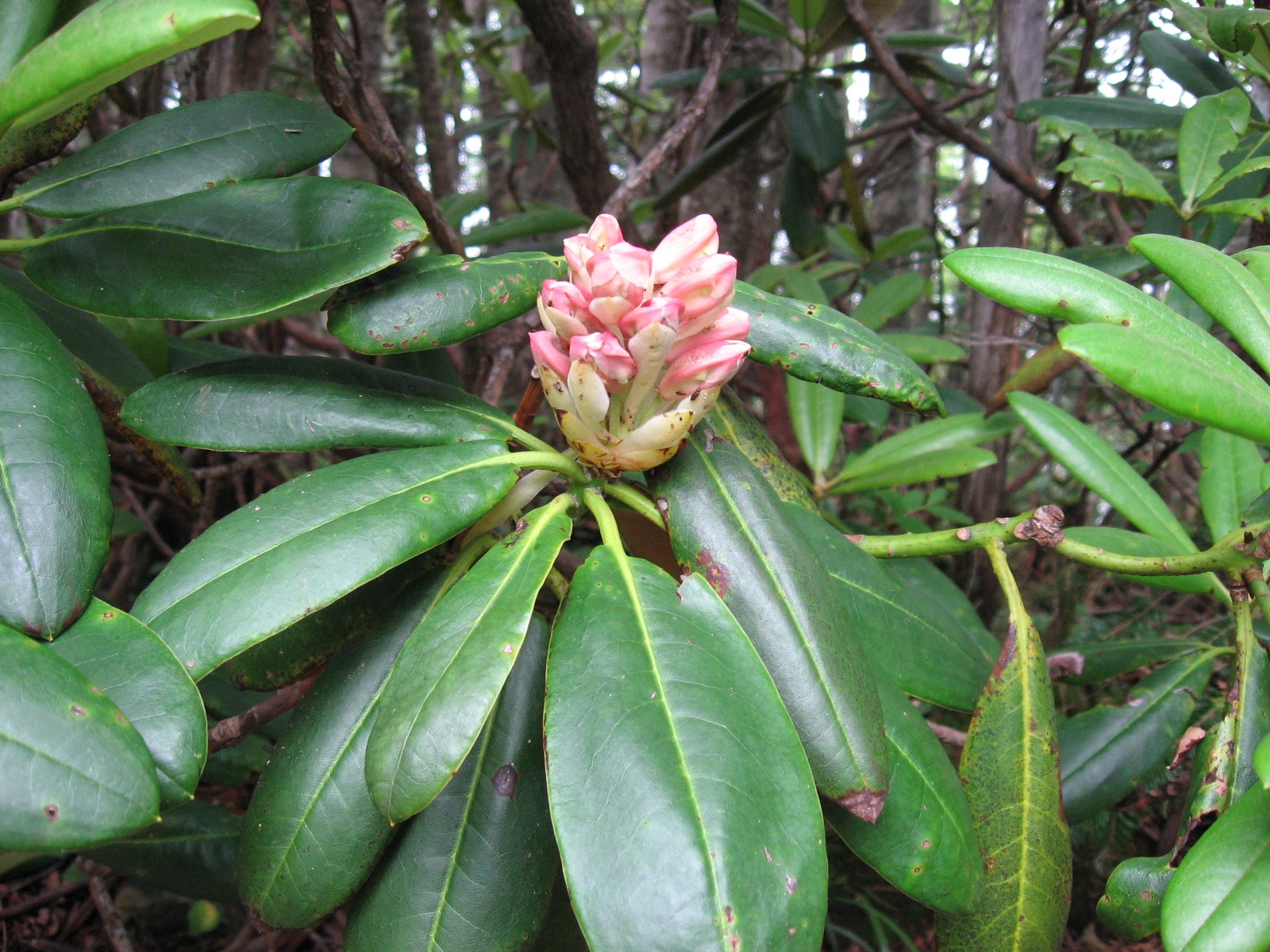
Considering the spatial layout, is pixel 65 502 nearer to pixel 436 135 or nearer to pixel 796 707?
pixel 796 707

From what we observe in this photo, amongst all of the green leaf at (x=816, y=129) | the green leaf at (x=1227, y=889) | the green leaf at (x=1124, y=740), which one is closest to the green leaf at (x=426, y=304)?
the green leaf at (x=1227, y=889)

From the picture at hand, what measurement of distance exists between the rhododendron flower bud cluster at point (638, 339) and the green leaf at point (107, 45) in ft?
0.97

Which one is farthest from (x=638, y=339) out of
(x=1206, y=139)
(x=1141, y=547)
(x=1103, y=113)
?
(x=1103, y=113)

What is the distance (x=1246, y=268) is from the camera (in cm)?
74

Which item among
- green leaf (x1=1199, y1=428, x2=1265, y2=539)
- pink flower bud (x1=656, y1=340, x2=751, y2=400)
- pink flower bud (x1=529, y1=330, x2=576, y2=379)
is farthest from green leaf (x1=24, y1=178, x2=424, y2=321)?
green leaf (x1=1199, y1=428, x2=1265, y2=539)

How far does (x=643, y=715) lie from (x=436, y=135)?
2092mm

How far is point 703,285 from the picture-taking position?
0.67 metres

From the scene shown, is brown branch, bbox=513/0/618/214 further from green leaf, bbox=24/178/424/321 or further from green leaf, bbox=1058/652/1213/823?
green leaf, bbox=1058/652/1213/823

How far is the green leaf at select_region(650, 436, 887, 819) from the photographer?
2.07ft

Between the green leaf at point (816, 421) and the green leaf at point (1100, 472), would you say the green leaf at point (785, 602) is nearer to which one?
the green leaf at point (1100, 472)

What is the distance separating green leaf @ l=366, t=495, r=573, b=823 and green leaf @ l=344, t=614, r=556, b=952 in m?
0.17

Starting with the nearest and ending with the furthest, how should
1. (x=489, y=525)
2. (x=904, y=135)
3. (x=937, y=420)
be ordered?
(x=489, y=525), (x=937, y=420), (x=904, y=135)

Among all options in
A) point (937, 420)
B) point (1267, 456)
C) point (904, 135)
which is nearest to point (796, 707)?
point (937, 420)

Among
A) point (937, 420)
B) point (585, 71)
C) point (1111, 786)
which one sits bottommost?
point (1111, 786)
